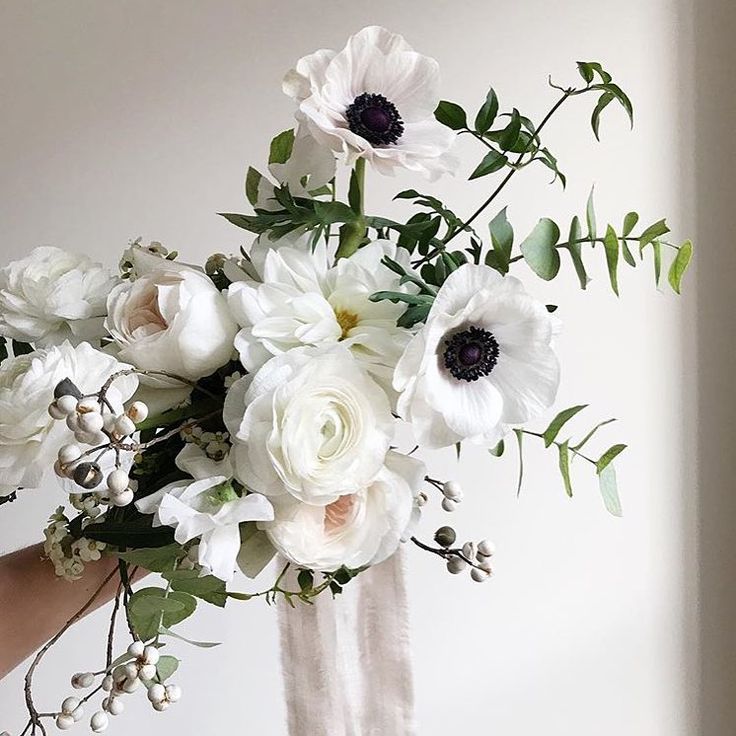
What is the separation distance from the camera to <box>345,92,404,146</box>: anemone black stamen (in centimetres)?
54

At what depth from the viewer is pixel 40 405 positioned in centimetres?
50

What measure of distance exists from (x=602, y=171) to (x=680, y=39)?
0.21 meters

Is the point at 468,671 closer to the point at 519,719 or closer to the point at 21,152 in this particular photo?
the point at 519,719

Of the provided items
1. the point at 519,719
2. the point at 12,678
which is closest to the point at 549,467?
the point at 519,719

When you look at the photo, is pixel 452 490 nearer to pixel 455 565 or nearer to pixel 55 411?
pixel 455 565

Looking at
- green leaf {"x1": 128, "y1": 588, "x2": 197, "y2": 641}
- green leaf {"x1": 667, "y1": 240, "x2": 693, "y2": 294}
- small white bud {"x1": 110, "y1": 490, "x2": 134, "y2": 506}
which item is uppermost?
green leaf {"x1": 667, "y1": 240, "x2": 693, "y2": 294}

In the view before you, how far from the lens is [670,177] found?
4.07 feet

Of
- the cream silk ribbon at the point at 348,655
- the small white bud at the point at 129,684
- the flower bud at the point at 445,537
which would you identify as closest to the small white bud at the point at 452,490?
the flower bud at the point at 445,537

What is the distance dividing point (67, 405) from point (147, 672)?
188mm

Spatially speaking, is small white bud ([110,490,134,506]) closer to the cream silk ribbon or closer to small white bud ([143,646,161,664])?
small white bud ([143,646,161,664])

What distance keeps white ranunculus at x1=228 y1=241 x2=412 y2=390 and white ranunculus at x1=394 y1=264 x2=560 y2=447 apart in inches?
1.2

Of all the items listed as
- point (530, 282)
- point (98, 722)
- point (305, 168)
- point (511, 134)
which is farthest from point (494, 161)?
point (530, 282)

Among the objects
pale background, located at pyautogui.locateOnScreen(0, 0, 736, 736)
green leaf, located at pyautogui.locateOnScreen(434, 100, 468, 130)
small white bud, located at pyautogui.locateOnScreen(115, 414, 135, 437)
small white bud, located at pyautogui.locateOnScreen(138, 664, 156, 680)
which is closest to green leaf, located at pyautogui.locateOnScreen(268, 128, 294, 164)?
green leaf, located at pyautogui.locateOnScreen(434, 100, 468, 130)

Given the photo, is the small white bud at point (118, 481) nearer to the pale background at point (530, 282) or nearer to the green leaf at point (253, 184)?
the green leaf at point (253, 184)
